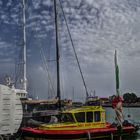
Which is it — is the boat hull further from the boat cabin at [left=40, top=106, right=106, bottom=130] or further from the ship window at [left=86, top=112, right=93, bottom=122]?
the ship window at [left=86, top=112, right=93, bottom=122]

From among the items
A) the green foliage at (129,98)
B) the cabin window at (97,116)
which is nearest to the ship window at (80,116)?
the cabin window at (97,116)

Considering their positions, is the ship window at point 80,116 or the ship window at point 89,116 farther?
the ship window at point 89,116

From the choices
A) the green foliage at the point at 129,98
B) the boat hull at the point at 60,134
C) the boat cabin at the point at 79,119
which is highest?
the green foliage at the point at 129,98

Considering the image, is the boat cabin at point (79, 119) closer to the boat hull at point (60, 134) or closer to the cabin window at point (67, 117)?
the cabin window at point (67, 117)

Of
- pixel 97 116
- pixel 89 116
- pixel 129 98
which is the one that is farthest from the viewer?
pixel 129 98

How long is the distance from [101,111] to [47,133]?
5.20 m

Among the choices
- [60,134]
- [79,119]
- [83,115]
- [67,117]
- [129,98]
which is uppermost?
[129,98]

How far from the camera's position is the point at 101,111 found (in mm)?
28406

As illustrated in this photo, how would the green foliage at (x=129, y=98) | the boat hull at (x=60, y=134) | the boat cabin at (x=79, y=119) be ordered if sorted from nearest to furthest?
the boat hull at (x=60, y=134) < the boat cabin at (x=79, y=119) < the green foliage at (x=129, y=98)

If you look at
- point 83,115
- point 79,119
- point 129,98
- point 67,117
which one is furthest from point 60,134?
point 129,98

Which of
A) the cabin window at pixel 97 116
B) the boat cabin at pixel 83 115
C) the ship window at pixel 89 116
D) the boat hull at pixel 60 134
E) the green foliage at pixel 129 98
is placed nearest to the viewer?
the boat hull at pixel 60 134

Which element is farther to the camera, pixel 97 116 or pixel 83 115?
pixel 97 116

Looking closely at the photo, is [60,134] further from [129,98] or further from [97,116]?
[129,98]

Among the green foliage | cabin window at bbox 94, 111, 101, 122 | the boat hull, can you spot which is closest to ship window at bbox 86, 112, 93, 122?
cabin window at bbox 94, 111, 101, 122
